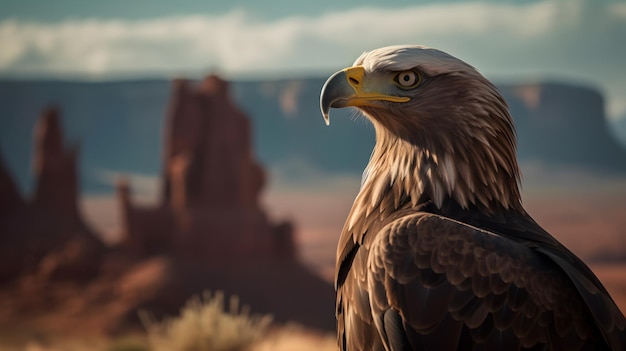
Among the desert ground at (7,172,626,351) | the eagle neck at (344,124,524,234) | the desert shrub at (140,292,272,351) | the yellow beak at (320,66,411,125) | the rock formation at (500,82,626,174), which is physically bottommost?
the desert ground at (7,172,626,351)

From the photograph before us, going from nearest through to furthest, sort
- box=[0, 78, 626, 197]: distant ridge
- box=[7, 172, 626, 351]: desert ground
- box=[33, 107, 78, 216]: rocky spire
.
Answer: box=[33, 107, 78, 216]: rocky spire, box=[7, 172, 626, 351]: desert ground, box=[0, 78, 626, 197]: distant ridge

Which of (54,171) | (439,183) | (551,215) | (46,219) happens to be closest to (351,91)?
(439,183)

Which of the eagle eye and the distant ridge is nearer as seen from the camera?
the eagle eye

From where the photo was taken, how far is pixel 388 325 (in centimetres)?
381

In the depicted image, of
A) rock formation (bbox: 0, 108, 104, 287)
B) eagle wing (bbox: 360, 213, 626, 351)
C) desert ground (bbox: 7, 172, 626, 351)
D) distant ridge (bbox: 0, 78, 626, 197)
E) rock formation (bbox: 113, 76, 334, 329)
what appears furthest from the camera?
distant ridge (bbox: 0, 78, 626, 197)

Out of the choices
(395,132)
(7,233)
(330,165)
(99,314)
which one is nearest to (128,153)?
(330,165)

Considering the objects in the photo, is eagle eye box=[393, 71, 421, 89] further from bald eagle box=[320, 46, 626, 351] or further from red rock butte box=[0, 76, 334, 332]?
red rock butte box=[0, 76, 334, 332]

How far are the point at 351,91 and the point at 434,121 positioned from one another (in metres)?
0.44

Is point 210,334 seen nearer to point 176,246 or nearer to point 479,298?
point 479,298

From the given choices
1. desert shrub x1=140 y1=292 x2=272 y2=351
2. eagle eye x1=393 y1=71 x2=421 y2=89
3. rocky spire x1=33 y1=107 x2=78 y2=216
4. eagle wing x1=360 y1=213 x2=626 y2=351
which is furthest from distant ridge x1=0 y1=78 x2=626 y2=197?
eagle wing x1=360 y1=213 x2=626 y2=351

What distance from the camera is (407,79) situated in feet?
13.6

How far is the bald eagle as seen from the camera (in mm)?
3723

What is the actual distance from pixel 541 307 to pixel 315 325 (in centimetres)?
3767

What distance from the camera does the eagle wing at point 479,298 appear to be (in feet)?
12.1
